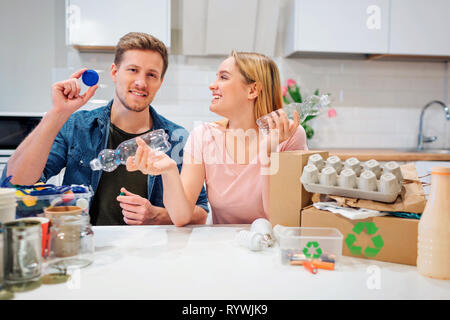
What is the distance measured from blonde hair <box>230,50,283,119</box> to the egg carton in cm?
68

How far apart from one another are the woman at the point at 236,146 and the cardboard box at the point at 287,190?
1.17ft

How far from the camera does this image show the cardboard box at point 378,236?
906 mm

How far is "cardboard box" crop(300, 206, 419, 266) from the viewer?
906 millimetres

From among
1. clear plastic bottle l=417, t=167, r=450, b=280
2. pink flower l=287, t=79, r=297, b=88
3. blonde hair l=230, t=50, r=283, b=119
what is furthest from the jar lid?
pink flower l=287, t=79, r=297, b=88

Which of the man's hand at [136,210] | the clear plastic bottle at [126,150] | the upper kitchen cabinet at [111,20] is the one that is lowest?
the man's hand at [136,210]

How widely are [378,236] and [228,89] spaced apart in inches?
37.1

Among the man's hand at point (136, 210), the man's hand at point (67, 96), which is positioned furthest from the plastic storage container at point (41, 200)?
the man's hand at point (67, 96)

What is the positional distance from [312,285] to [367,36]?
260cm

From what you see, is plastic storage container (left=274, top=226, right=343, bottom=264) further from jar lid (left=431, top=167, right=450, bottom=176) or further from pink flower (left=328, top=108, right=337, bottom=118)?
pink flower (left=328, top=108, right=337, bottom=118)

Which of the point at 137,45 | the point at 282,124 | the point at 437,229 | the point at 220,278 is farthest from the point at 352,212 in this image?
the point at 137,45

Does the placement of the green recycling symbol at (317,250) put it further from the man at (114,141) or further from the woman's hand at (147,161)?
the man at (114,141)

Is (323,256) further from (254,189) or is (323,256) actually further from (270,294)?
(254,189)


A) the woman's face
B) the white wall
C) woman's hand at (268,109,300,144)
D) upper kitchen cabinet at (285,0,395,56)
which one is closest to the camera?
woman's hand at (268,109,300,144)
